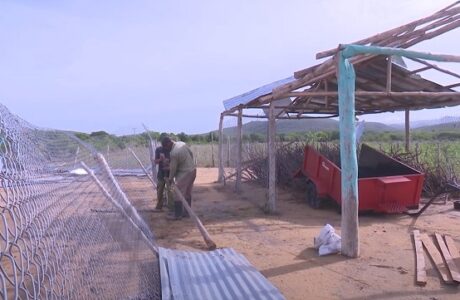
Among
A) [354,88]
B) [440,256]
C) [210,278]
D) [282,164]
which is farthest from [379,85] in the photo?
[210,278]

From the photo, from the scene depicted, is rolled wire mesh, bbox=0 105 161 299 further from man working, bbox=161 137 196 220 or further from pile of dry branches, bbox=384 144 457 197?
pile of dry branches, bbox=384 144 457 197

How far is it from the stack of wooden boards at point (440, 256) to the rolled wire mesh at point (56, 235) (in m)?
3.29

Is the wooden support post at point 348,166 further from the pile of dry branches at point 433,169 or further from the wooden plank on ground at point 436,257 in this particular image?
the pile of dry branches at point 433,169

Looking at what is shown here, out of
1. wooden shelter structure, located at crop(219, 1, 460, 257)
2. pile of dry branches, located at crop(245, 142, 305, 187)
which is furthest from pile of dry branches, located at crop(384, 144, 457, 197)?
pile of dry branches, located at crop(245, 142, 305, 187)

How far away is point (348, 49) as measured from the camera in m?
6.71

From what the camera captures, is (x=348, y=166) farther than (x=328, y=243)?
No

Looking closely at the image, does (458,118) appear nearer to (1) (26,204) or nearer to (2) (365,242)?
(2) (365,242)

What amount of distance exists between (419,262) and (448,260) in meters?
0.40

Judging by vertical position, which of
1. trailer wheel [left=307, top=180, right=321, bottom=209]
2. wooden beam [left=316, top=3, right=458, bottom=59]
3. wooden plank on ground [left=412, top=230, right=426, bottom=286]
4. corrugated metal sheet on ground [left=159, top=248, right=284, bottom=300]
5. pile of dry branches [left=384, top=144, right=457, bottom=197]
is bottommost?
wooden plank on ground [left=412, top=230, right=426, bottom=286]

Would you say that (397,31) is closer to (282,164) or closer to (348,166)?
(348,166)

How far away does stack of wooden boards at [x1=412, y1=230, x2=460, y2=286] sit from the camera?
5566 millimetres

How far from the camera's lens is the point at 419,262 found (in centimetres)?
618

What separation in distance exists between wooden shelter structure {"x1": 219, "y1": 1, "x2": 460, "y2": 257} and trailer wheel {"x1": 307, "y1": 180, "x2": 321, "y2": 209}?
1.13 m

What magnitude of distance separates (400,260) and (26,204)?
5.26 m
